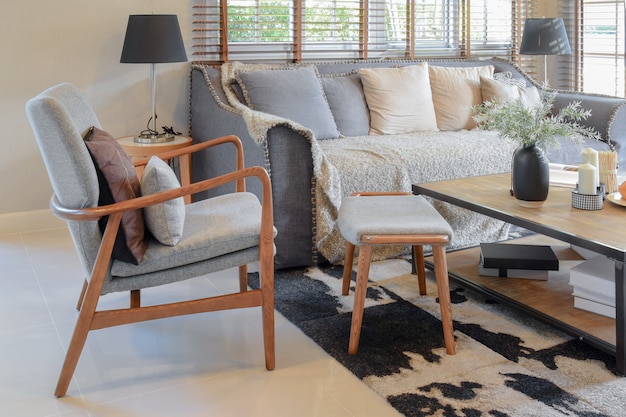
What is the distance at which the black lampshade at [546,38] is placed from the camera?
4734 millimetres

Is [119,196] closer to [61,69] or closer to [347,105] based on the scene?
[61,69]

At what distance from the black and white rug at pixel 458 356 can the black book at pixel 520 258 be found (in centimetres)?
16

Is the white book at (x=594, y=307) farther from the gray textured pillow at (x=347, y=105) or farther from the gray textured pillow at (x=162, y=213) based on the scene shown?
the gray textured pillow at (x=347, y=105)

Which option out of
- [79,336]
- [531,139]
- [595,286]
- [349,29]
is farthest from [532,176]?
→ [349,29]

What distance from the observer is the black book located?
2869 millimetres

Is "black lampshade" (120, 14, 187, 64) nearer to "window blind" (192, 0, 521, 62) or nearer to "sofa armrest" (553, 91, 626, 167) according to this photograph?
"window blind" (192, 0, 521, 62)

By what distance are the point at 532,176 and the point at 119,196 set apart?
4.98ft

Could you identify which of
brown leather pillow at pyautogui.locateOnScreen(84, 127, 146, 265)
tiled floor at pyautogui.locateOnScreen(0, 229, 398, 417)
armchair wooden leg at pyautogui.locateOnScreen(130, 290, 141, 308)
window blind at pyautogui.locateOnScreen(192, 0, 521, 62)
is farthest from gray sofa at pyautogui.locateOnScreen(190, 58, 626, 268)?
brown leather pillow at pyautogui.locateOnScreen(84, 127, 146, 265)

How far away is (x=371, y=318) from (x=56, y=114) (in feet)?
4.45

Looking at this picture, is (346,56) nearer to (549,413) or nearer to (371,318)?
(371,318)

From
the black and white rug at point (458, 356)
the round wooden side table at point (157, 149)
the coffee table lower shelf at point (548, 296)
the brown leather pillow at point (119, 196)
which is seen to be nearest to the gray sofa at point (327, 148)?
the round wooden side table at point (157, 149)

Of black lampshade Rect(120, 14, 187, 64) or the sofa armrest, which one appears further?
the sofa armrest

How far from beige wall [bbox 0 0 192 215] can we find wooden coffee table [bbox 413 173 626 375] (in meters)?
1.95

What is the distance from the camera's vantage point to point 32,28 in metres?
3.94
